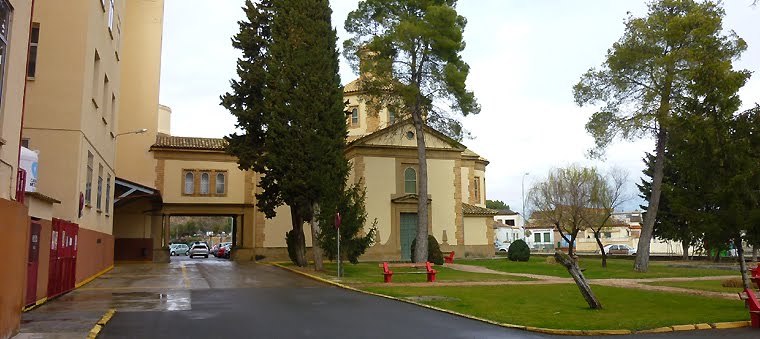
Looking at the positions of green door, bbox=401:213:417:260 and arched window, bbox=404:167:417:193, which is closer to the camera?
green door, bbox=401:213:417:260

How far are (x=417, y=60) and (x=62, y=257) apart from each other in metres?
21.4

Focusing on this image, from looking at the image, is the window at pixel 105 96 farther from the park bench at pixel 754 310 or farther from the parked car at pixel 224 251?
the parked car at pixel 224 251

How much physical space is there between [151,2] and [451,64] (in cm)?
2289

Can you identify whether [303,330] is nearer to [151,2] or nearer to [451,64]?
[451,64]

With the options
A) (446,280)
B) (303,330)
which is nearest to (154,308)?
(303,330)

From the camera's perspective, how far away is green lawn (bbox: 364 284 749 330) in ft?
35.7

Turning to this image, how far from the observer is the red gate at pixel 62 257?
13.6 meters

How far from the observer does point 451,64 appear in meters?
30.8

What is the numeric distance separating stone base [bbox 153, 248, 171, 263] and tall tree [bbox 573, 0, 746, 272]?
26.6m

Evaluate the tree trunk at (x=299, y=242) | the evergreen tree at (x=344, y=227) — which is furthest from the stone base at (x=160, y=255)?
the evergreen tree at (x=344, y=227)

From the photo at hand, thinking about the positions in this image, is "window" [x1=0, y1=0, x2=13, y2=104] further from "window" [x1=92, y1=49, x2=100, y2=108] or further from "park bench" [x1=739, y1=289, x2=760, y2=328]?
"park bench" [x1=739, y1=289, x2=760, y2=328]

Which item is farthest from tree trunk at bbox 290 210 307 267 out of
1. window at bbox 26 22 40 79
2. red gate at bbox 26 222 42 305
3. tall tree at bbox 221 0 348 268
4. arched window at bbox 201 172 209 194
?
red gate at bbox 26 222 42 305

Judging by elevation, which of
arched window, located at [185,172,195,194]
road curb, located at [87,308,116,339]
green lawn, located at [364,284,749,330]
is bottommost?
green lawn, located at [364,284,749,330]

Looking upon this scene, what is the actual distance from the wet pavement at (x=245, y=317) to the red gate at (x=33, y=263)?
350mm
